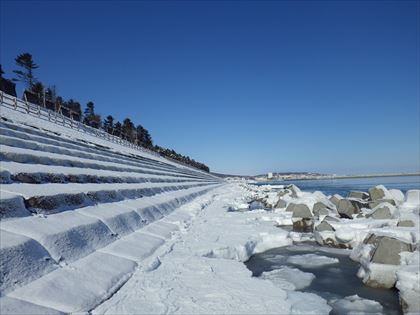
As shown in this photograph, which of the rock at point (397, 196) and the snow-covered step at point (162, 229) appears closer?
the snow-covered step at point (162, 229)

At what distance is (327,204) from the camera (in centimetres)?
1155

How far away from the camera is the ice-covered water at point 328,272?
4.09 m

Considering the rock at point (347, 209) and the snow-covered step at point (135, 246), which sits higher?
the snow-covered step at point (135, 246)

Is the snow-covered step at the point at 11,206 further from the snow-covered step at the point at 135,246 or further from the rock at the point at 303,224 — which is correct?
the rock at the point at 303,224

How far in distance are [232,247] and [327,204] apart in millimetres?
7028

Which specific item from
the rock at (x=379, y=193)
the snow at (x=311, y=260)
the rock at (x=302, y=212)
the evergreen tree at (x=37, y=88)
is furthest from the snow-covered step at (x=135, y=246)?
the evergreen tree at (x=37, y=88)

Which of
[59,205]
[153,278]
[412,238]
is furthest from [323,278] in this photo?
[59,205]

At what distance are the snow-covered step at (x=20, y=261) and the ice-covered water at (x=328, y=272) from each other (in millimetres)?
2949

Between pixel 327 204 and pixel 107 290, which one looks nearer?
pixel 107 290

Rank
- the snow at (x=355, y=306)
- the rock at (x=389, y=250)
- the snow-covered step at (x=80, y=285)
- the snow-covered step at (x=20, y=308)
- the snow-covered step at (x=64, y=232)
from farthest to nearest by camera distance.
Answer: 1. the rock at (x=389, y=250)
2. the snow at (x=355, y=306)
3. the snow-covered step at (x=64, y=232)
4. the snow-covered step at (x=80, y=285)
5. the snow-covered step at (x=20, y=308)

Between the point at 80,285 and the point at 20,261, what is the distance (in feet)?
1.60

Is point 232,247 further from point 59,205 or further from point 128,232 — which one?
point 59,205

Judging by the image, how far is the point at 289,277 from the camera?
4.95 metres

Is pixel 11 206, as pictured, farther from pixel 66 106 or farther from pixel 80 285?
pixel 66 106
